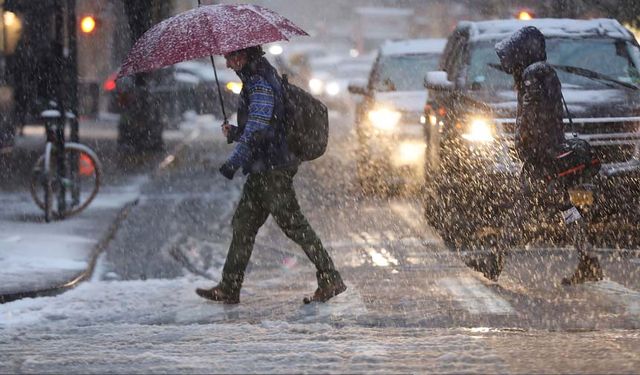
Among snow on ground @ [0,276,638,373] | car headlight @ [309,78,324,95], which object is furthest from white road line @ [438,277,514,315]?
car headlight @ [309,78,324,95]

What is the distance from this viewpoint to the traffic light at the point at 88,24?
14.4 metres

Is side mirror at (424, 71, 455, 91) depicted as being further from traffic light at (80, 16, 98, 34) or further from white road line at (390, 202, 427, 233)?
traffic light at (80, 16, 98, 34)

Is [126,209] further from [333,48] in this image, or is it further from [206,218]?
[333,48]

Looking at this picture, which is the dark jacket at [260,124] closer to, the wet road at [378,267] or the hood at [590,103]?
the wet road at [378,267]

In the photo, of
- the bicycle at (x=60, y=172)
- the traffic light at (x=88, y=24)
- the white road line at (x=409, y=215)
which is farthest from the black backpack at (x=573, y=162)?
the traffic light at (x=88, y=24)

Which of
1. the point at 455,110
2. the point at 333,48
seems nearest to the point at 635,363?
the point at 455,110

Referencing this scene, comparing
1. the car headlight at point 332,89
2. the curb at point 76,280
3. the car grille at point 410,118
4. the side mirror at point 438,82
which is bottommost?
the curb at point 76,280

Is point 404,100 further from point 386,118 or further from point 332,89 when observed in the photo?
point 332,89

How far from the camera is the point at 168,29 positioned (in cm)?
810

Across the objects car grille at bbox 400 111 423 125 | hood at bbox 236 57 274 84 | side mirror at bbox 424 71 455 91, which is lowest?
car grille at bbox 400 111 423 125

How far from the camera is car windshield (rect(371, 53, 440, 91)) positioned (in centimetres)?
1625

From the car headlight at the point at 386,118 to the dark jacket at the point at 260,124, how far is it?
23.0 feet

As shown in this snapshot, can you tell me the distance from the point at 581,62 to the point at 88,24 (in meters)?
5.81

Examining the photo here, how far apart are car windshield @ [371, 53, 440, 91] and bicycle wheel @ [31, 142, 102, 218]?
4323 mm
